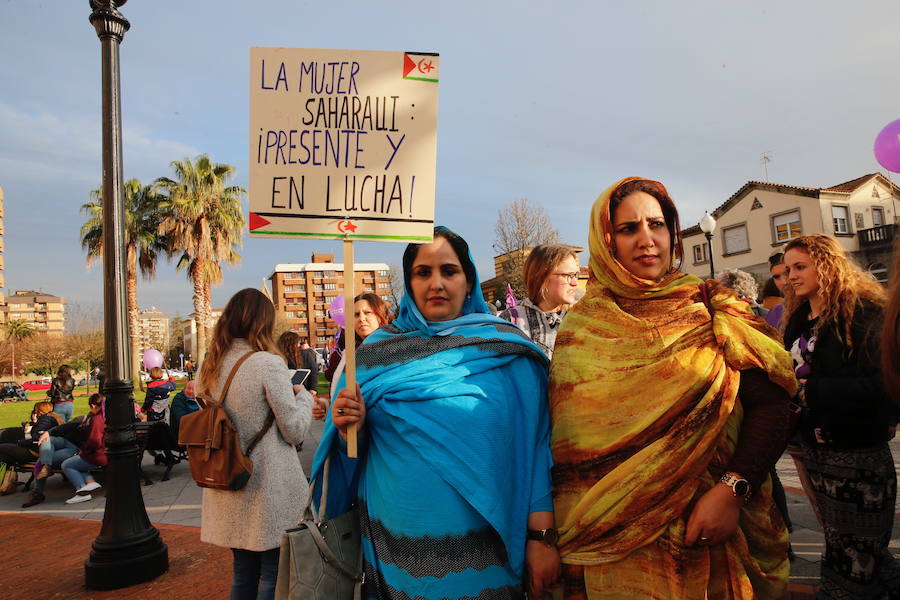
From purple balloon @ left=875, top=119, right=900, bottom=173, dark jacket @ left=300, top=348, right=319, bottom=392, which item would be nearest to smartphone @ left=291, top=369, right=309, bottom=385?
dark jacket @ left=300, top=348, right=319, bottom=392

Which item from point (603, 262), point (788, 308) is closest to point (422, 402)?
point (603, 262)

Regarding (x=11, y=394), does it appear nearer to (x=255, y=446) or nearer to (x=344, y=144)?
(x=255, y=446)

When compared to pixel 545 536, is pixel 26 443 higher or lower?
lower

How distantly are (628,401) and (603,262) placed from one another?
1.62 feet

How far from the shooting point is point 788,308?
11.3 feet

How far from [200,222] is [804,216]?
30.4m

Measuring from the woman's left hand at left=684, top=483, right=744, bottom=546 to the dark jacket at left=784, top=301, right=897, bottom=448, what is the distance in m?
1.34

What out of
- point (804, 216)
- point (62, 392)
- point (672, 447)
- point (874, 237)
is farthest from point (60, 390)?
point (874, 237)

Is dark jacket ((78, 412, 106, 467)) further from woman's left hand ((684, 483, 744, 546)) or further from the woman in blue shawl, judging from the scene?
woman's left hand ((684, 483, 744, 546))

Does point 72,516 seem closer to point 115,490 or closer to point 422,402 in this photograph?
point 115,490

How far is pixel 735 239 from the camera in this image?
34.6 metres

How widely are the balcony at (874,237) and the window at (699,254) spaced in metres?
7.97

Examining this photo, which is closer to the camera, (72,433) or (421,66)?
(421,66)

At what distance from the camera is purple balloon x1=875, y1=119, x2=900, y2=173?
436 centimetres
